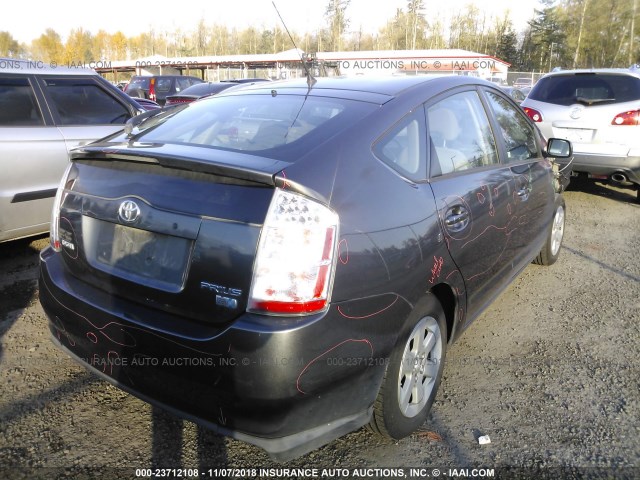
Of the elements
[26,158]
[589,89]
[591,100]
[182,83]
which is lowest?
[26,158]

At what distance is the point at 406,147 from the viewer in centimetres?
243

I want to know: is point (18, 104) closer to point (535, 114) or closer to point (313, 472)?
point (313, 472)

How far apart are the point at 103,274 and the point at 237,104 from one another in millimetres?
1232

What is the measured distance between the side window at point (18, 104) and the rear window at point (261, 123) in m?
2.31

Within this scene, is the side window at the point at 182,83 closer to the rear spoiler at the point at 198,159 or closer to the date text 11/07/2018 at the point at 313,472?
the rear spoiler at the point at 198,159

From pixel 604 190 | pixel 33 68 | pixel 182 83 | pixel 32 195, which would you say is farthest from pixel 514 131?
pixel 182 83

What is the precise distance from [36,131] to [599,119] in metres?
6.67

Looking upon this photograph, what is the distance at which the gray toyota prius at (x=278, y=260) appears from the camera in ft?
5.97

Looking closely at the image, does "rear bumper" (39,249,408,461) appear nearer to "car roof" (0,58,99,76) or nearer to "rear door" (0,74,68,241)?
"rear door" (0,74,68,241)

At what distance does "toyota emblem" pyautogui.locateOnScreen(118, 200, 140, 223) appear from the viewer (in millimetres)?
2057

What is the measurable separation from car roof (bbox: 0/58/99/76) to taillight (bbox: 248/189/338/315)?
4.13 m

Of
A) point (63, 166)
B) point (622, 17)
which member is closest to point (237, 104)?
point (63, 166)

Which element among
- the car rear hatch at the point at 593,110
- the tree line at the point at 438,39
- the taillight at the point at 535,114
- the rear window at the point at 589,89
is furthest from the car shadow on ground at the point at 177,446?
the tree line at the point at 438,39

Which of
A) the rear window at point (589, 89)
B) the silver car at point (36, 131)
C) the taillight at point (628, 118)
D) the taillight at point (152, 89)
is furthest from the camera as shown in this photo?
the taillight at point (152, 89)
